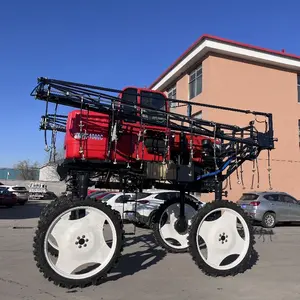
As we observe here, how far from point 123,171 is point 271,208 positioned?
37.6ft

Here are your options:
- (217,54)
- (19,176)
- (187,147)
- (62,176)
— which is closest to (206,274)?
(187,147)

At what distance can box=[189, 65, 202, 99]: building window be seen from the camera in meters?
25.8

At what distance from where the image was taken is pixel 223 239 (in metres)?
7.23

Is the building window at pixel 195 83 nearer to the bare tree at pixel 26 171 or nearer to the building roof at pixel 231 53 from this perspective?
the building roof at pixel 231 53

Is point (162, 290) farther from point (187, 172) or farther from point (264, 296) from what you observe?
point (187, 172)

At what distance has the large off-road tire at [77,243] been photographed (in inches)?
240

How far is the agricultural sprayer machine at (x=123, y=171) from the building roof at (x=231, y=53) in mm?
16201

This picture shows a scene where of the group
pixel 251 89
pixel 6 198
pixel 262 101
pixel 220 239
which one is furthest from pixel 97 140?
pixel 6 198

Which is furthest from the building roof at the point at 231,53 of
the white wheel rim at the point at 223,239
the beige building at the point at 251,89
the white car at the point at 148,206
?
the white wheel rim at the point at 223,239

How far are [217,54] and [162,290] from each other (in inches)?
806

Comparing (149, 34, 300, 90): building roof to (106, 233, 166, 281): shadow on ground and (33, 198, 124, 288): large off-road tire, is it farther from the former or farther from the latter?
(33, 198, 124, 288): large off-road tire

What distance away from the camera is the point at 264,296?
19.5ft

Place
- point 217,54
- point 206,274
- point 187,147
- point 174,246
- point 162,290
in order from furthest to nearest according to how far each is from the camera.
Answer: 1. point 217,54
2. point 174,246
3. point 187,147
4. point 206,274
5. point 162,290

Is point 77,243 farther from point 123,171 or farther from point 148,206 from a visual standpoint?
point 148,206
